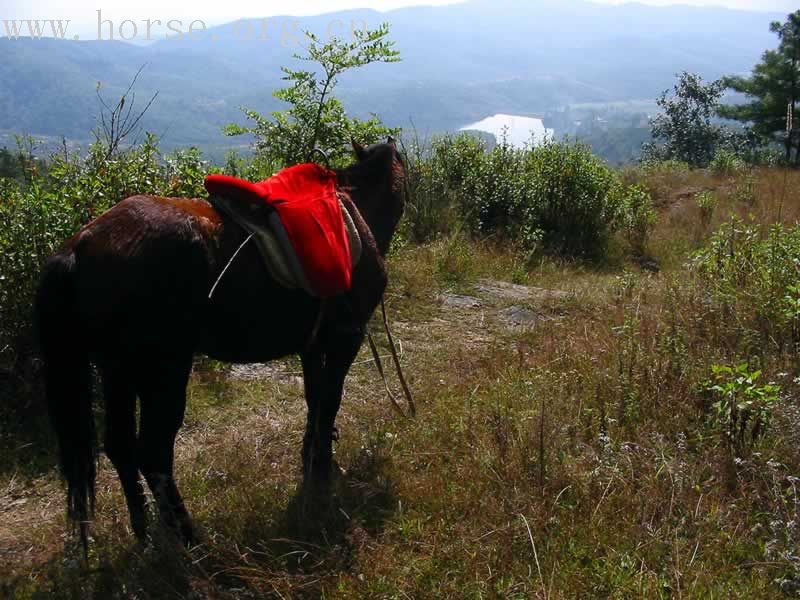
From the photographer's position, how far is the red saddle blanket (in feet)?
9.27

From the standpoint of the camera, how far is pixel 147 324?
2482 millimetres

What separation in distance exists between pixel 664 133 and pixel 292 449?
29.5 meters

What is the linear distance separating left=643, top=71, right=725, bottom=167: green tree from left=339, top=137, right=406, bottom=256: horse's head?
26.1 metres

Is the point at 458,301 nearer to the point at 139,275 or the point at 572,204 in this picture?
Answer: the point at 572,204

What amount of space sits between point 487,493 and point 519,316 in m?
3.45

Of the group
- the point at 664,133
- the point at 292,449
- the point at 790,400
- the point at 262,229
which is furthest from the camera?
the point at 664,133

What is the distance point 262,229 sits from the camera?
283 cm

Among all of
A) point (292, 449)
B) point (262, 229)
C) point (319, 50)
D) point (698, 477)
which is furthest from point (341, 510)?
point (319, 50)

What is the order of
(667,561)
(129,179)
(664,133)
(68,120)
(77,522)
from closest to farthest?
1. (667,561)
2. (77,522)
3. (129,179)
4. (664,133)
5. (68,120)

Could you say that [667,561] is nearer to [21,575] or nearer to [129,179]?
[21,575]

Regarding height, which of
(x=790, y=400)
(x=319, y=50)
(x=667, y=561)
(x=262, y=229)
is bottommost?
(x=667, y=561)

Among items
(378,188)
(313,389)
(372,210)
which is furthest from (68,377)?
(378,188)

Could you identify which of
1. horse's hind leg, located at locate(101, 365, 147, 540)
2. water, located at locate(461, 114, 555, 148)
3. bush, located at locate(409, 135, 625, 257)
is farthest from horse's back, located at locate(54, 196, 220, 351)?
water, located at locate(461, 114, 555, 148)

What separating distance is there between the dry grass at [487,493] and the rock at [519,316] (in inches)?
44.3
